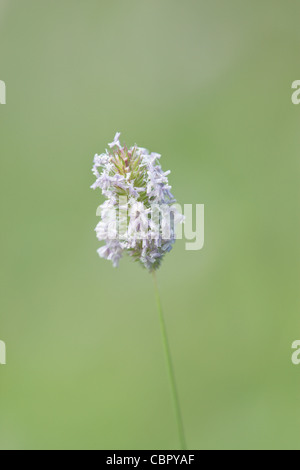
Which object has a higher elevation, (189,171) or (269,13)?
(269,13)

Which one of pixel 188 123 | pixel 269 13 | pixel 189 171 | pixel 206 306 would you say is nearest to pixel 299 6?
pixel 269 13

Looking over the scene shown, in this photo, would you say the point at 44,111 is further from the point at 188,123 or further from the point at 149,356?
the point at 149,356

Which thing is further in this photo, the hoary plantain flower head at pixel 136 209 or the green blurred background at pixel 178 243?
the green blurred background at pixel 178 243

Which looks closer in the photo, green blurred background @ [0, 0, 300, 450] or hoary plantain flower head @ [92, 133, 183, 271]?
hoary plantain flower head @ [92, 133, 183, 271]

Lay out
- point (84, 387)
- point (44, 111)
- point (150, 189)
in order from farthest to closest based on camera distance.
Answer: point (44, 111), point (84, 387), point (150, 189)
